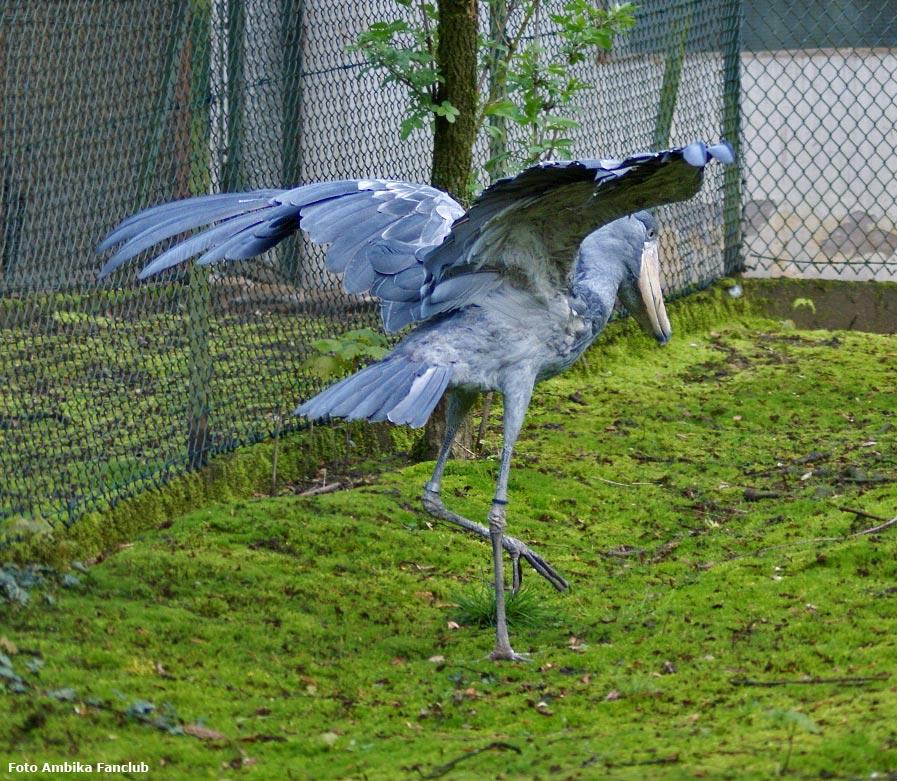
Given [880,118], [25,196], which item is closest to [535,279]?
[25,196]

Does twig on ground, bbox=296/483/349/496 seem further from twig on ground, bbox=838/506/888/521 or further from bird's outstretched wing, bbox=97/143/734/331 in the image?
twig on ground, bbox=838/506/888/521

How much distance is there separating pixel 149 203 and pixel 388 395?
1660 millimetres

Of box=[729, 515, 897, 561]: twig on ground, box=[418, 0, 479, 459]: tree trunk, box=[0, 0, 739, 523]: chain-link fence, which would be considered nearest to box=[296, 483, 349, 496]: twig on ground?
box=[0, 0, 739, 523]: chain-link fence

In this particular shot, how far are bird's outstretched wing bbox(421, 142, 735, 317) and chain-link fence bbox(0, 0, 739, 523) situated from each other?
137 centimetres

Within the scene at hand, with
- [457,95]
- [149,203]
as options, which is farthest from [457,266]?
[457,95]

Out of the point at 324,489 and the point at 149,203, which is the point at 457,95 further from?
the point at 324,489

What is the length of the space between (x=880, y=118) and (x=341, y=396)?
545 cm

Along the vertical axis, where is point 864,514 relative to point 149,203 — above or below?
below

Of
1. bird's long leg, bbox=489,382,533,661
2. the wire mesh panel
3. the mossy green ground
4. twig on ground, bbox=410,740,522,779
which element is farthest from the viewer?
the wire mesh panel

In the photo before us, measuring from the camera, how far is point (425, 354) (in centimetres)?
407

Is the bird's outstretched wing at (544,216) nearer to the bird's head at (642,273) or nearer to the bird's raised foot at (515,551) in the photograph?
the bird's head at (642,273)

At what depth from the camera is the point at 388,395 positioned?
3811mm

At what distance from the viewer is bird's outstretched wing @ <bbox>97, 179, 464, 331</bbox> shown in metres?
4.22

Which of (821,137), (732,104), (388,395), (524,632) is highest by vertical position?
(732,104)
